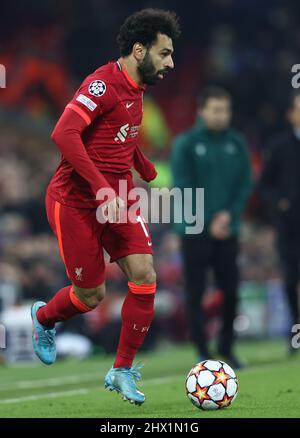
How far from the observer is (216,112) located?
9273 mm

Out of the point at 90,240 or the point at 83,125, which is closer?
the point at 83,125

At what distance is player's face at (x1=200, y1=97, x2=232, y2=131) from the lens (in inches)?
364

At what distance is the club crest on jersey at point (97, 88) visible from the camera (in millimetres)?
6168

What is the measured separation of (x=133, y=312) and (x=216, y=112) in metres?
3.28

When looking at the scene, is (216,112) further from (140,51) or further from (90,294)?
(90,294)

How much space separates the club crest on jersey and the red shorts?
656mm

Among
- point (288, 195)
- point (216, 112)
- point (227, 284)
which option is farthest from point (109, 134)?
point (288, 195)

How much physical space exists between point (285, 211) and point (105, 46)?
28.1 ft

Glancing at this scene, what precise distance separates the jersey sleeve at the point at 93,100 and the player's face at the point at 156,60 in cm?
23

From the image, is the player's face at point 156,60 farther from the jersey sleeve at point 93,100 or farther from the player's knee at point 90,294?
the player's knee at point 90,294

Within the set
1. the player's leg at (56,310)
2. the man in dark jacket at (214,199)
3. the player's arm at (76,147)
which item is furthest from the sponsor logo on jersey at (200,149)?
the player's arm at (76,147)
